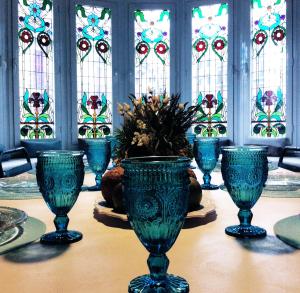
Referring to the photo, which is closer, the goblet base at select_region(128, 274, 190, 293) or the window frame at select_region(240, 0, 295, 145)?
the goblet base at select_region(128, 274, 190, 293)

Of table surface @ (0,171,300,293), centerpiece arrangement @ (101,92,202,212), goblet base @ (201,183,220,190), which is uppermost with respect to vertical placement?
centerpiece arrangement @ (101,92,202,212)

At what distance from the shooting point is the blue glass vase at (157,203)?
0.55 m

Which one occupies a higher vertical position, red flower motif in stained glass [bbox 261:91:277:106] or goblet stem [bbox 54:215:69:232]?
red flower motif in stained glass [bbox 261:91:277:106]

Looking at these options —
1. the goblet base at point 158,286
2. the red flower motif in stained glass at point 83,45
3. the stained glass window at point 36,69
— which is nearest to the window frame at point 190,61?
the red flower motif in stained glass at point 83,45

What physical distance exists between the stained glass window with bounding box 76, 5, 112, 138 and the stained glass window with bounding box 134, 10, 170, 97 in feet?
1.21

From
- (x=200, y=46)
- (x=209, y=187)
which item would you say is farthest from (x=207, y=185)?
(x=200, y=46)

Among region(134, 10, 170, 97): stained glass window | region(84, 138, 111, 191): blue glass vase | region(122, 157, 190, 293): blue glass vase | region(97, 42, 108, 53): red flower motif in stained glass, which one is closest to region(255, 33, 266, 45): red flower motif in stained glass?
region(134, 10, 170, 97): stained glass window

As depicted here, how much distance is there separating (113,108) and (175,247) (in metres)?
4.68

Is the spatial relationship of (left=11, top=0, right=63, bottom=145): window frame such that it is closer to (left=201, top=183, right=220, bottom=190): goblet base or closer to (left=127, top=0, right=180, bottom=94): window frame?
(left=127, top=0, right=180, bottom=94): window frame

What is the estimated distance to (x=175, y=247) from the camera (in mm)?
795

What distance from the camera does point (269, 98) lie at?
5004 mm

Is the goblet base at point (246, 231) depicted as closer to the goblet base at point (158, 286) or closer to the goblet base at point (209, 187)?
the goblet base at point (158, 286)

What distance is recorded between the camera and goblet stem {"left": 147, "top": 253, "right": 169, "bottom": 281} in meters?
0.57

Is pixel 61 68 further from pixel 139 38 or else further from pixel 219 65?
pixel 219 65
